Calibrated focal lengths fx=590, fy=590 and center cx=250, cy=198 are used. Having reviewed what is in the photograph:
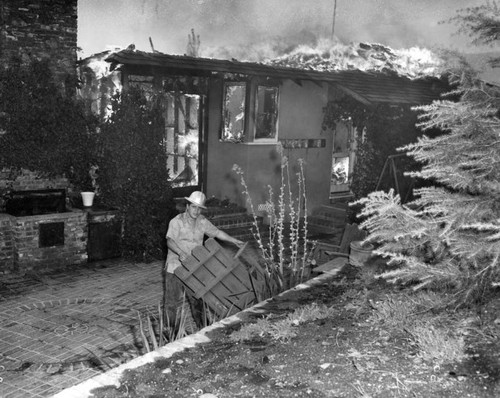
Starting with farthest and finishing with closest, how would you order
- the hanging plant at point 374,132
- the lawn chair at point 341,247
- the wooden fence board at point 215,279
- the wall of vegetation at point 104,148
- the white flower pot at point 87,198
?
the hanging plant at point 374,132 < the white flower pot at point 87,198 < the wall of vegetation at point 104,148 < the lawn chair at point 341,247 < the wooden fence board at point 215,279

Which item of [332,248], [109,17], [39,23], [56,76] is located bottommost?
[332,248]

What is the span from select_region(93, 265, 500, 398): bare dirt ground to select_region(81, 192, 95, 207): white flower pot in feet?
22.1

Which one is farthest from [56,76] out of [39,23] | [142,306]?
[142,306]

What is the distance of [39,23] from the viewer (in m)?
10.7

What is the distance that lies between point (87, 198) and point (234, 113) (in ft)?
13.5

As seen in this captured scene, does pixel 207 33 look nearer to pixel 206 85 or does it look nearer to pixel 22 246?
pixel 206 85

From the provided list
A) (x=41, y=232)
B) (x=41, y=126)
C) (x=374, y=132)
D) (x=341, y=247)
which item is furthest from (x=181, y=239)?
(x=374, y=132)

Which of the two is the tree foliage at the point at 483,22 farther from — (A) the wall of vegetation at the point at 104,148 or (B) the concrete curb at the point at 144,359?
(A) the wall of vegetation at the point at 104,148

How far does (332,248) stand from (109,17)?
10.4 metres

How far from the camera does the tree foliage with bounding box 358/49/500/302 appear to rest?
438cm

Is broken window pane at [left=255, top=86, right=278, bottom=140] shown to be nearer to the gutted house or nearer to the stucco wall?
the gutted house

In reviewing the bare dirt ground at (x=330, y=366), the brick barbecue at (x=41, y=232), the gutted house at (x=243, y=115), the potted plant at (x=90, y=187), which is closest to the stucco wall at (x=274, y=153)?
the gutted house at (x=243, y=115)

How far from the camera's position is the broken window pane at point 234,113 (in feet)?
43.8

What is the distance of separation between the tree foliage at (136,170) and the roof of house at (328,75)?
70 centimetres
